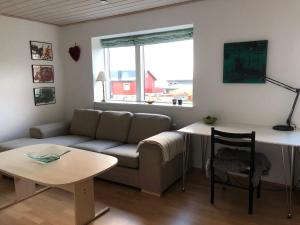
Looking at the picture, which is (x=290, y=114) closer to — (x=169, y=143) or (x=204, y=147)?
(x=204, y=147)

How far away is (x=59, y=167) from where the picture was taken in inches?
84.5

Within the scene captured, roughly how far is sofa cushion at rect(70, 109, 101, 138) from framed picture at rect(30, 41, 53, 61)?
111 cm

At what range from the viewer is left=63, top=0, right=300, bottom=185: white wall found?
2.72 m

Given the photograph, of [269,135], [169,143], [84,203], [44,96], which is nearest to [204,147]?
[169,143]

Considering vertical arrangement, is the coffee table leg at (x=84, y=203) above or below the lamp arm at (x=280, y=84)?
below

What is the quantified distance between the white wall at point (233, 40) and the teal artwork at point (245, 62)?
66mm

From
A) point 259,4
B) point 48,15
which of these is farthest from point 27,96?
point 259,4

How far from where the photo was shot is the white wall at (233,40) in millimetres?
2721

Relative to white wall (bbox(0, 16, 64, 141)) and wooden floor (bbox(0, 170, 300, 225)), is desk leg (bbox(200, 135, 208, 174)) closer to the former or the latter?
wooden floor (bbox(0, 170, 300, 225))

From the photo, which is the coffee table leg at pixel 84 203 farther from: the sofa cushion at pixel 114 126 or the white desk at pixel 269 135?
the sofa cushion at pixel 114 126

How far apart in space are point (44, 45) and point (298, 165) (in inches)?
164

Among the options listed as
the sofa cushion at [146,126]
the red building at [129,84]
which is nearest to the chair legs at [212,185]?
the sofa cushion at [146,126]

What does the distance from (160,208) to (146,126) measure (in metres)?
1.19

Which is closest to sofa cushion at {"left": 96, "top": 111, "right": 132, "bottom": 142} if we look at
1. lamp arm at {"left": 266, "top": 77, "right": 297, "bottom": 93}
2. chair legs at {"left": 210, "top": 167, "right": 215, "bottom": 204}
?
chair legs at {"left": 210, "top": 167, "right": 215, "bottom": 204}
